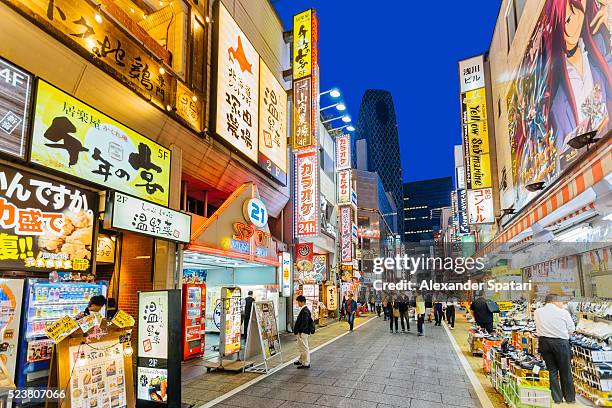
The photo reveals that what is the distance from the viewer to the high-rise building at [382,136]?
190125 mm

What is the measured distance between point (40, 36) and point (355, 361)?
32.9ft

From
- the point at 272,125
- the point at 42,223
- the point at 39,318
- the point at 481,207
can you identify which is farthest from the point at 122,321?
the point at 481,207

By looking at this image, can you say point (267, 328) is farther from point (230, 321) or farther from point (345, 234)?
point (345, 234)

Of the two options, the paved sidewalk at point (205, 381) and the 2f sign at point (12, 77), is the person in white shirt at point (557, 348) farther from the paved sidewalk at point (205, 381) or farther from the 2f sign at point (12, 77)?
the 2f sign at point (12, 77)

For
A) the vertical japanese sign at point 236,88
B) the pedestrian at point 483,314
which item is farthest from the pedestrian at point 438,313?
the vertical japanese sign at point 236,88

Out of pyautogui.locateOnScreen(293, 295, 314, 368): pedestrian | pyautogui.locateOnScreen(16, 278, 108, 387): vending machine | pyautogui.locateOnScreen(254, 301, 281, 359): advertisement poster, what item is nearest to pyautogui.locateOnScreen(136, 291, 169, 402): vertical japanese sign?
pyautogui.locateOnScreen(16, 278, 108, 387): vending machine

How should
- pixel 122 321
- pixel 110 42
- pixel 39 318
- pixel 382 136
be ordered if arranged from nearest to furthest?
pixel 122 321, pixel 39 318, pixel 110 42, pixel 382 136

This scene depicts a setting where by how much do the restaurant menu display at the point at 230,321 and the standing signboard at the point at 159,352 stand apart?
11.1 feet

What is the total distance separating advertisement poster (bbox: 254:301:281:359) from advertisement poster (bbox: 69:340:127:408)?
3.82 metres

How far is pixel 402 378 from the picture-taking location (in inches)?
335

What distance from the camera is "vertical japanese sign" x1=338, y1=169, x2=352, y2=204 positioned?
93.3ft

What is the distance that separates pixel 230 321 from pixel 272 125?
7.99 meters

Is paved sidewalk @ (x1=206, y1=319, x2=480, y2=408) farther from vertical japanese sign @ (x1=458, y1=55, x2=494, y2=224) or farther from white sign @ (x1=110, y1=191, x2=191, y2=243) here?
vertical japanese sign @ (x1=458, y1=55, x2=494, y2=224)

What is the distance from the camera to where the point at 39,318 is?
21.0ft
